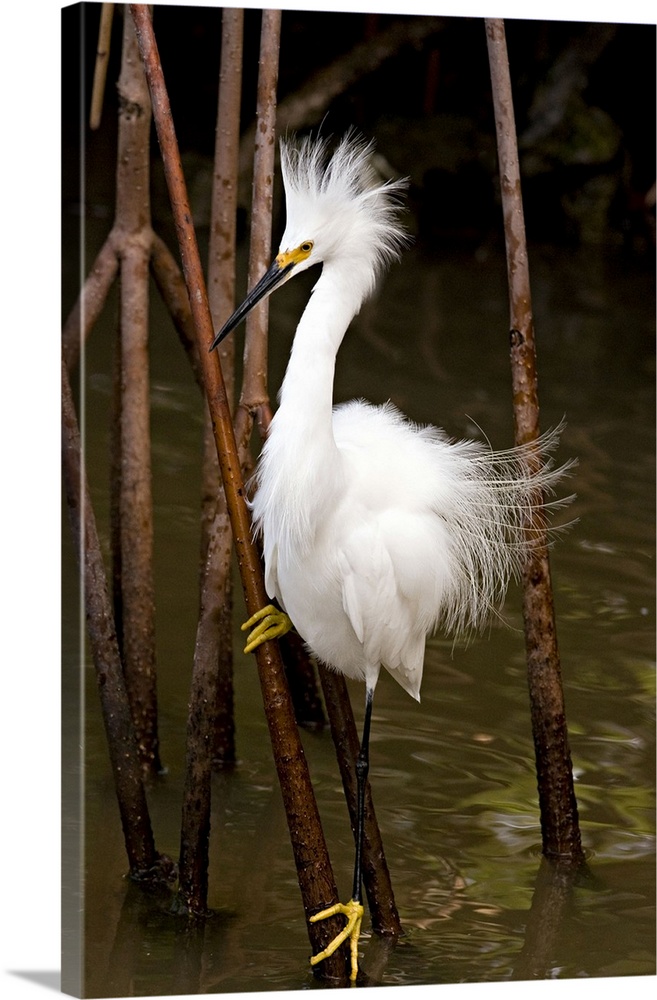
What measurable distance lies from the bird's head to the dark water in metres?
0.48

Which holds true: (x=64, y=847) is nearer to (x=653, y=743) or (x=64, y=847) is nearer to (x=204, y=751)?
(x=204, y=751)

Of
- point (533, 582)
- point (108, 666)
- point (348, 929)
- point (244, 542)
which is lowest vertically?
point (348, 929)

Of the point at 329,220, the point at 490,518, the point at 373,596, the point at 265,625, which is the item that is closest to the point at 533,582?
the point at 490,518

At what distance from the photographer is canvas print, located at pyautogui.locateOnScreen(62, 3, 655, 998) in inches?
82.6

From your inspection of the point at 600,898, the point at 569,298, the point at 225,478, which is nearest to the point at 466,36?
the point at 225,478

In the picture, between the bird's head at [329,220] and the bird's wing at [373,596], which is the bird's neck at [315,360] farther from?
the bird's wing at [373,596]

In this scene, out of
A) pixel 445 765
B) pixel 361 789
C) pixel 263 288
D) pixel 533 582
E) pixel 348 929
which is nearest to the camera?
pixel 263 288

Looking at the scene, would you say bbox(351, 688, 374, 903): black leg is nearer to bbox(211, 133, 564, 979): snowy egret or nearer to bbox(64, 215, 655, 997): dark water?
bbox(211, 133, 564, 979): snowy egret

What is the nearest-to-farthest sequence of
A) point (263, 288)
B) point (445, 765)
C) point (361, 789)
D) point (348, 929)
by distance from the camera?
1. point (263, 288)
2. point (348, 929)
3. point (361, 789)
4. point (445, 765)

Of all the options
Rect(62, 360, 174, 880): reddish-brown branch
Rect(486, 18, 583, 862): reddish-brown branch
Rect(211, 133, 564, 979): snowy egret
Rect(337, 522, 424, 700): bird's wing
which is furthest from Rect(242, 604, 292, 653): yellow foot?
Rect(486, 18, 583, 862): reddish-brown branch

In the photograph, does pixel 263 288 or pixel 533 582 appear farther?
pixel 533 582

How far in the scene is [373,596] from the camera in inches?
87.0

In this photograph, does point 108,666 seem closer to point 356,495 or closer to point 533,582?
point 356,495

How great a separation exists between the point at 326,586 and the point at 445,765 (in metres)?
0.87
